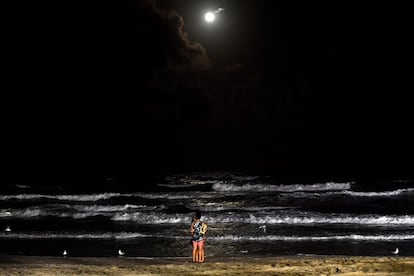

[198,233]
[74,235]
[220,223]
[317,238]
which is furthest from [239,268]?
[74,235]

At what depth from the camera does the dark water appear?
15.7 meters

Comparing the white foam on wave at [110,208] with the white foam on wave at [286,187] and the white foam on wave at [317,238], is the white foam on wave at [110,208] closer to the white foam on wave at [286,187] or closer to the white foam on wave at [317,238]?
the white foam on wave at [317,238]

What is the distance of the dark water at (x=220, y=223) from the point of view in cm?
1566

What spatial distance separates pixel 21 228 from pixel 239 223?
1014cm

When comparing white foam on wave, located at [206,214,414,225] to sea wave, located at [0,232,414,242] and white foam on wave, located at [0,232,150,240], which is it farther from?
white foam on wave, located at [0,232,150,240]

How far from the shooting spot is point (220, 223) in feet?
68.4

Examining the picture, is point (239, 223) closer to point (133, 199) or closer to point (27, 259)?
point (27, 259)

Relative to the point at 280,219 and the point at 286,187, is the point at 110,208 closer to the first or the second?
the point at 280,219

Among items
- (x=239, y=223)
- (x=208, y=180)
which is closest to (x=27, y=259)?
(x=239, y=223)

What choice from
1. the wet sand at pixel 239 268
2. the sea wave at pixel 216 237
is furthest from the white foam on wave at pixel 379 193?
the wet sand at pixel 239 268

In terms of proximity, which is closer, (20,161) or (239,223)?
(239,223)

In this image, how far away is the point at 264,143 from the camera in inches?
2879

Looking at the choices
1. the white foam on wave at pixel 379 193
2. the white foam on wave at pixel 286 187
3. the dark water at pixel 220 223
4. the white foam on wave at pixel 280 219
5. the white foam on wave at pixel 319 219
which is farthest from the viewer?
the white foam on wave at pixel 286 187

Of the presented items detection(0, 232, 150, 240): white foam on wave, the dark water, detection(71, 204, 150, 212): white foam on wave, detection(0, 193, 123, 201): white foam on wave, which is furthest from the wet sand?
detection(0, 193, 123, 201): white foam on wave
